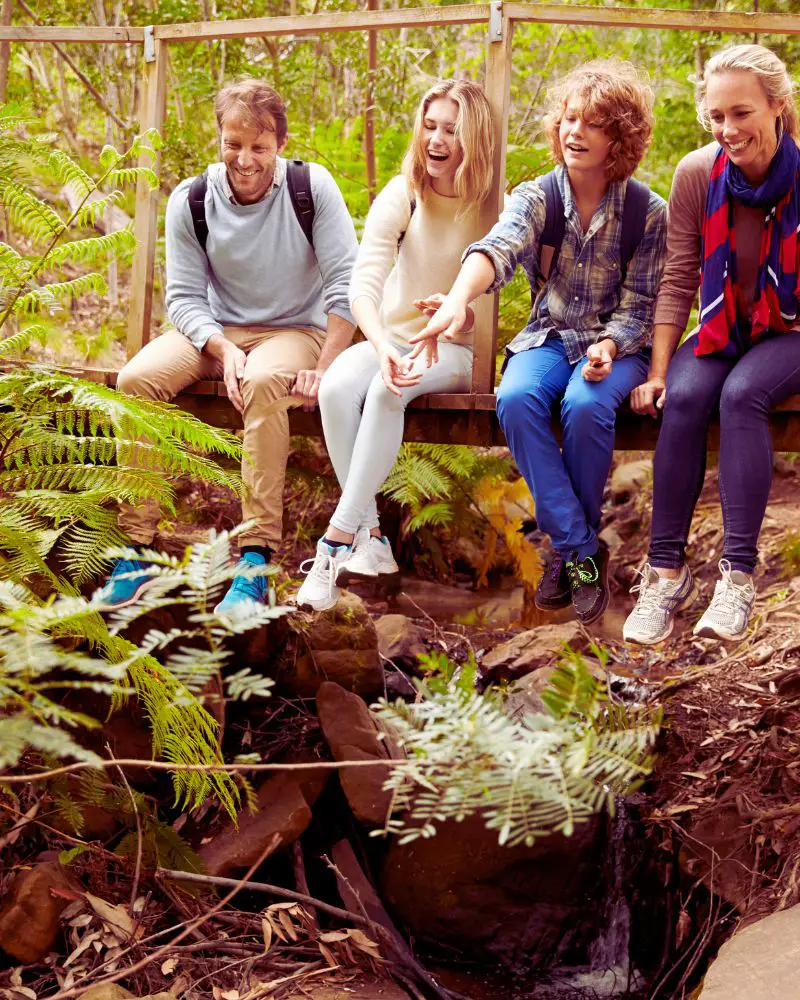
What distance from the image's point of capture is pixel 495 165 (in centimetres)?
402

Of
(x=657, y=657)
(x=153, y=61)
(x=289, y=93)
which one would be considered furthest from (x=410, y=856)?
(x=289, y=93)

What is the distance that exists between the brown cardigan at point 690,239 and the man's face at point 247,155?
1.59m

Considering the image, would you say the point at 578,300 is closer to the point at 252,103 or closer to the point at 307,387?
the point at 307,387

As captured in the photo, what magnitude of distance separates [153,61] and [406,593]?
361 centimetres

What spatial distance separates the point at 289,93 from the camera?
736 cm

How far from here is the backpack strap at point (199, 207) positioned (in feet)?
13.8

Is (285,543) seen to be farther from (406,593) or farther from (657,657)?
(657,657)

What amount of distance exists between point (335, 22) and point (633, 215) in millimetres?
1633

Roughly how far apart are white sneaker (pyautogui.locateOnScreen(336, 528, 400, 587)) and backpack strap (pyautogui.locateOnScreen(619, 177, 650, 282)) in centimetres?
142

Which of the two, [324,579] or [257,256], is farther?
→ [257,256]

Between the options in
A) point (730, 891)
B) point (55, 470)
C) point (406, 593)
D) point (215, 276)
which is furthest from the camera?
Answer: point (406, 593)

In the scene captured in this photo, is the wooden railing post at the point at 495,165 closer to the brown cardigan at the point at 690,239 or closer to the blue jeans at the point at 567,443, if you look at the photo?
the blue jeans at the point at 567,443

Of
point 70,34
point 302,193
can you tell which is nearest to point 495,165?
point 302,193

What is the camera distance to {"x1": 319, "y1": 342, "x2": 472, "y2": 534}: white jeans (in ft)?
12.2
